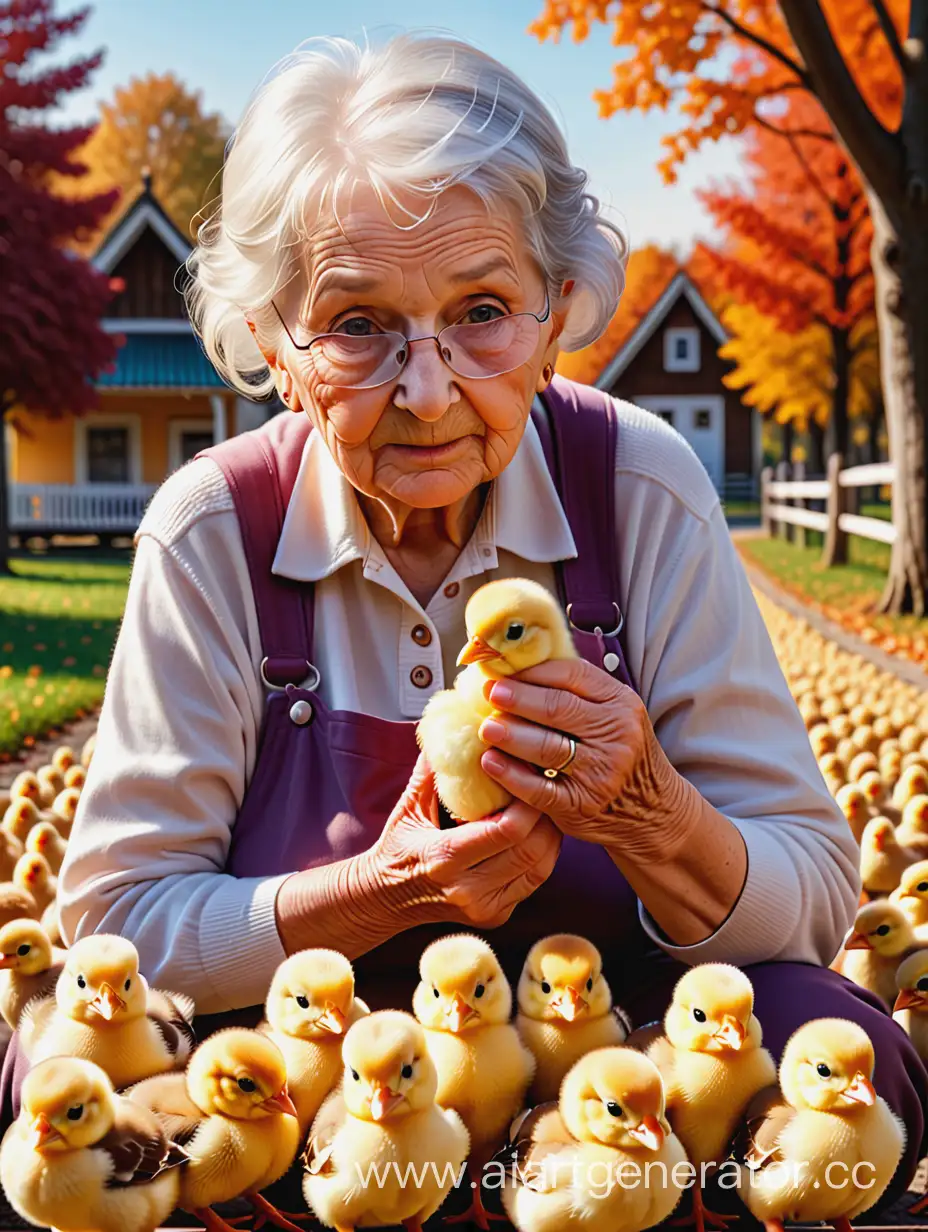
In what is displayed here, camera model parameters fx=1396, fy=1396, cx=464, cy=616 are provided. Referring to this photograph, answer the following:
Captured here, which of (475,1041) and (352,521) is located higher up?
(352,521)

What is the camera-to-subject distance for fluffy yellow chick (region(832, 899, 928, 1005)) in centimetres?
314

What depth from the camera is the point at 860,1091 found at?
2.07 meters

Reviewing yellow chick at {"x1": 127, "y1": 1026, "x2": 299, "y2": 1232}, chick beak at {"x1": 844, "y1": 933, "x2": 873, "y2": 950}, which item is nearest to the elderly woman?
yellow chick at {"x1": 127, "y1": 1026, "x2": 299, "y2": 1232}

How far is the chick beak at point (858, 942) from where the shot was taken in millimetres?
3123

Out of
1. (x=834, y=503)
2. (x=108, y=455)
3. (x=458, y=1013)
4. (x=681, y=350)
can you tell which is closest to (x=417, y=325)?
(x=458, y=1013)

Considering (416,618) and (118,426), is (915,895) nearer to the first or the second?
(416,618)

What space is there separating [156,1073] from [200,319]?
1.39 m

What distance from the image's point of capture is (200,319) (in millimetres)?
2699

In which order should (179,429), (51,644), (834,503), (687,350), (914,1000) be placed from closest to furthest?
1. (914,1000)
2. (51,644)
3. (834,503)
4. (179,429)
5. (687,350)

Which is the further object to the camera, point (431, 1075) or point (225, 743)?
point (225, 743)

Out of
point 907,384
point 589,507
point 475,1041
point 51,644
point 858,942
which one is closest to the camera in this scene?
point 475,1041

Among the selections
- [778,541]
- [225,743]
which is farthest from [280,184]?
[778,541]

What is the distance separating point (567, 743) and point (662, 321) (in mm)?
36716

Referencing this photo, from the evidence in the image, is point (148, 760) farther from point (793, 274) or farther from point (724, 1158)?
point (793, 274)
